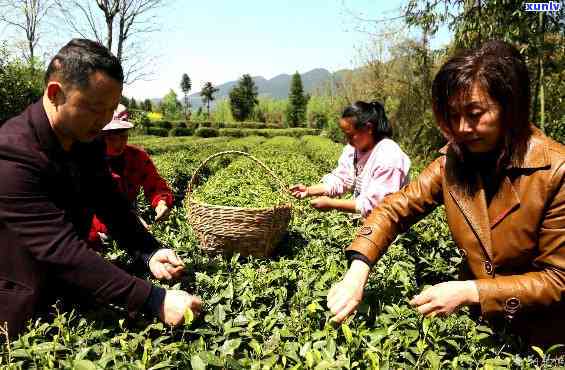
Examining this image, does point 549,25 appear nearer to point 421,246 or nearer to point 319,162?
point 421,246

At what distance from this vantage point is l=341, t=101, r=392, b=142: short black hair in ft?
10.4

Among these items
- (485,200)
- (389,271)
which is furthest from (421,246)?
(485,200)

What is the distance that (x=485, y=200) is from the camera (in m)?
1.67

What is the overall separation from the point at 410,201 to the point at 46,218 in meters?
1.50

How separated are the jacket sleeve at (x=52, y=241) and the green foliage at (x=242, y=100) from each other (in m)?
74.7

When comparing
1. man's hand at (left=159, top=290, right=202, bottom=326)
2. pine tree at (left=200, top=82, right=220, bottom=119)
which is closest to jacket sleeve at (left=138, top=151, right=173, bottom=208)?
man's hand at (left=159, top=290, right=202, bottom=326)

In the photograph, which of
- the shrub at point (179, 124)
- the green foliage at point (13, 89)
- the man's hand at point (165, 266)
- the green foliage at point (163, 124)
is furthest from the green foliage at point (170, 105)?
the man's hand at point (165, 266)

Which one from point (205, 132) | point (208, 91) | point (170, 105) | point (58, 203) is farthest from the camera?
point (208, 91)

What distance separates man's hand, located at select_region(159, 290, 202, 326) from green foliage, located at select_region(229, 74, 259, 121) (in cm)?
7483

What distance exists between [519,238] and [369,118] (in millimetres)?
1751

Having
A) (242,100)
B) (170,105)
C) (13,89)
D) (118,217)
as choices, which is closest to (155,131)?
(13,89)

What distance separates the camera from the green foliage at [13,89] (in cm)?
1734

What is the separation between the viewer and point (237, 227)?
101 inches

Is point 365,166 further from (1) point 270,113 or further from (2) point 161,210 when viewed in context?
(1) point 270,113
